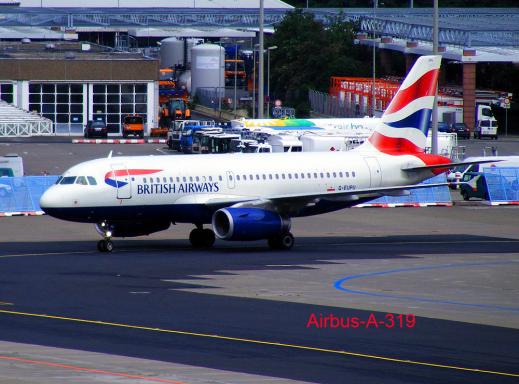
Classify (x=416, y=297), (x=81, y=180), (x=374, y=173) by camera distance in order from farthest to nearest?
(x=374, y=173)
(x=81, y=180)
(x=416, y=297)

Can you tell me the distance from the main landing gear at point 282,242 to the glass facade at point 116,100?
71824 millimetres

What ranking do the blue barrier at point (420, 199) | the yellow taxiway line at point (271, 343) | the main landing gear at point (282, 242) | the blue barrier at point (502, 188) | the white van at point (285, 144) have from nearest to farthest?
the yellow taxiway line at point (271, 343), the main landing gear at point (282, 242), the blue barrier at point (420, 199), the blue barrier at point (502, 188), the white van at point (285, 144)

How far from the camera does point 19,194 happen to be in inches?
2265

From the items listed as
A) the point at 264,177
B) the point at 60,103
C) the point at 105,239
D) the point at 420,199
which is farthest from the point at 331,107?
the point at 105,239

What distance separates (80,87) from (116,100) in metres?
3.71

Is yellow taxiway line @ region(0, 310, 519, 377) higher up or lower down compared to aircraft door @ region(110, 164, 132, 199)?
lower down

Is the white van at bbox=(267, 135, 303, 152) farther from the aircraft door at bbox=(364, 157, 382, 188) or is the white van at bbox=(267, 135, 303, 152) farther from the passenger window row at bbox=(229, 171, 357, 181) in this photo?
the passenger window row at bbox=(229, 171, 357, 181)

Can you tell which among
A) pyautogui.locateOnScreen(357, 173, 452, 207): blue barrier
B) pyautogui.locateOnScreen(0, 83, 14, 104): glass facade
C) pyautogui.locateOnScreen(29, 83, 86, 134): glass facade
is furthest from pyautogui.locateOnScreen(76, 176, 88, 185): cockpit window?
pyautogui.locateOnScreen(0, 83, 14, 104): glass facade

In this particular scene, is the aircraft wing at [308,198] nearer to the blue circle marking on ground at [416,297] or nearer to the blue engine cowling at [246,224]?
the blue engine cowling at [246,224]

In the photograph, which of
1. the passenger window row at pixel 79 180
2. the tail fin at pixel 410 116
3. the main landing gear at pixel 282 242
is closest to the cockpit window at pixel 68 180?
the passenger window row at pixel 79 180

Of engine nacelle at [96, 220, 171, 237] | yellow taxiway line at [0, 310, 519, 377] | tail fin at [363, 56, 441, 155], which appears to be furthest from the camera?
tail fin at [363, 56, 441, 155]

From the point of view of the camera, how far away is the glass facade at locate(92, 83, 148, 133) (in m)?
115

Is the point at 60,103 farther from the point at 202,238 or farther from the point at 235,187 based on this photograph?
the point at 235,187

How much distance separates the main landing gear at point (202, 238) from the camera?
150 feet
